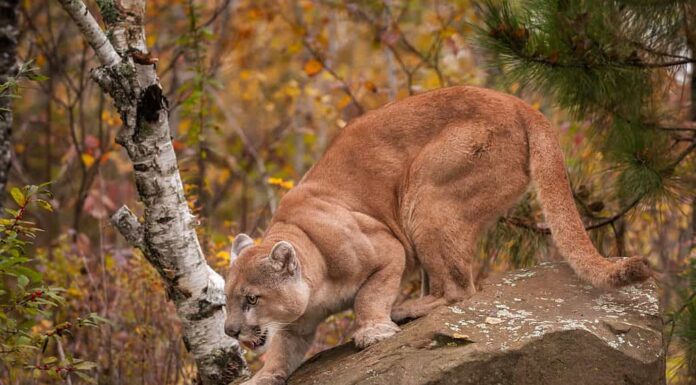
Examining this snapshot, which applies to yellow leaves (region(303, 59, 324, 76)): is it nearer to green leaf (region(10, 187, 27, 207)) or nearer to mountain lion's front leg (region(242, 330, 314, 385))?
mountain lion's front leg (region(242, 330, 314, 385))

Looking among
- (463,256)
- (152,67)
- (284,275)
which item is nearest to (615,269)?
(463,256)

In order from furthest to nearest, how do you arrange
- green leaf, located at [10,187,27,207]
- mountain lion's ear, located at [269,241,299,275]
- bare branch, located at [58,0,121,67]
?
mountain lion's ear, located at [269,241,299,275]
bare branch, located at [58,0,121,67]
green leaf, located at [10,187,27,207]

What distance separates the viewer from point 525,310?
18.0 feet

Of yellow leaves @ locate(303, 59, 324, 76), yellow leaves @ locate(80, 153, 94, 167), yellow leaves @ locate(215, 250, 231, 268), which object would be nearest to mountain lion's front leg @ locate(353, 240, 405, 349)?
yellow leaves @ locate(215, 250, 231, 268)

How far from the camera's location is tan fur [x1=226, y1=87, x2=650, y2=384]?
19.1 feet

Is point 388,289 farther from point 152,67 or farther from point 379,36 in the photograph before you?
point 379,36

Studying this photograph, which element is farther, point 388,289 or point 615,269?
point 388,289

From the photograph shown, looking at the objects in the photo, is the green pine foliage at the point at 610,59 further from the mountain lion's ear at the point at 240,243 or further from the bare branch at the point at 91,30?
the bare branch at the point at 91,30

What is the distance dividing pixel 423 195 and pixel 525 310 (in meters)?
1.12

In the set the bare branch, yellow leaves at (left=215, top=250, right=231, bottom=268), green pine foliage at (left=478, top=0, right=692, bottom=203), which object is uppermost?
the bare branch

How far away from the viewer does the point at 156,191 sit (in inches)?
230

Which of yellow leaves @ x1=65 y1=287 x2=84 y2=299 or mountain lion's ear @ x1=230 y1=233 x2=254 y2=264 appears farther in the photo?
yellow leaves @ x1=65 y1=287 x2=84 y2=299

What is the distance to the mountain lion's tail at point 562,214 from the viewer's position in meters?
5.44

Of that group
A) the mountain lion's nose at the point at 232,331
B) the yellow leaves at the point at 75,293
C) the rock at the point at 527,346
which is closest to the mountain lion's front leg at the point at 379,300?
the rock at the point at 527,346
